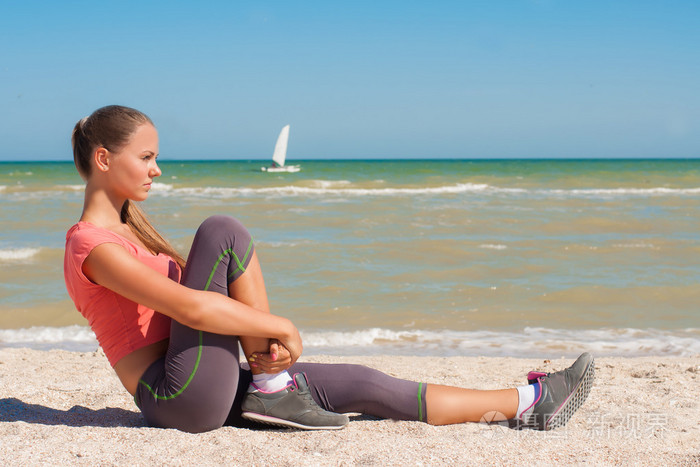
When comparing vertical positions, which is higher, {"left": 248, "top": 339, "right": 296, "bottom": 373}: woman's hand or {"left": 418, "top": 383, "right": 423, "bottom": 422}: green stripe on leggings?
{"left": 248, "top": 339, "right": 296, "bottom": 373}: woman's hand

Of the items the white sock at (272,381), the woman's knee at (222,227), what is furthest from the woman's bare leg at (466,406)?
the woman's knee at (222,227)

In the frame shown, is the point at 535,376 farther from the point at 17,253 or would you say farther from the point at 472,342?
the point at 17,253

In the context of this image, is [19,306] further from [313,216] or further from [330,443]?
[313,216]

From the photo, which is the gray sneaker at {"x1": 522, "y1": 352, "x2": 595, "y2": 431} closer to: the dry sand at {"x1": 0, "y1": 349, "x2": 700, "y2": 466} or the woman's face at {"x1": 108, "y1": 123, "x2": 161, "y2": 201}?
the dry sand at {"x1": 0, "y1": 349, "x2": 700, "y2": 466}

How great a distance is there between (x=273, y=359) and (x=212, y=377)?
0.74 feet

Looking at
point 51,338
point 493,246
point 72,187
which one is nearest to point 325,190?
point 72,187

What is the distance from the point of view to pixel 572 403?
8.78 feet

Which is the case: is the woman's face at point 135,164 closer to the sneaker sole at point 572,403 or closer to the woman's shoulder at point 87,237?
the woman's shoulder at point 87,237

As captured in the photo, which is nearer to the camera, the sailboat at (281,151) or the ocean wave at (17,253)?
the ocean wave at (17,253)

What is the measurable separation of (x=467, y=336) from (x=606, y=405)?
6.22 feet

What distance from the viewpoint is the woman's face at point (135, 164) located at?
7.69ft

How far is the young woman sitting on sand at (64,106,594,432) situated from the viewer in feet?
7.22

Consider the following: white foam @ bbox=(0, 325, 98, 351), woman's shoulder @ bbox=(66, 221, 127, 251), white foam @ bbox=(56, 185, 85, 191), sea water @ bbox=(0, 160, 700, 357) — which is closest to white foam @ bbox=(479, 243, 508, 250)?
sea water @ bbox=(0, 160, 700, 357)

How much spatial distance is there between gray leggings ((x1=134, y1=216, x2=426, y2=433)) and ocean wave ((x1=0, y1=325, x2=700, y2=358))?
1.95 m
